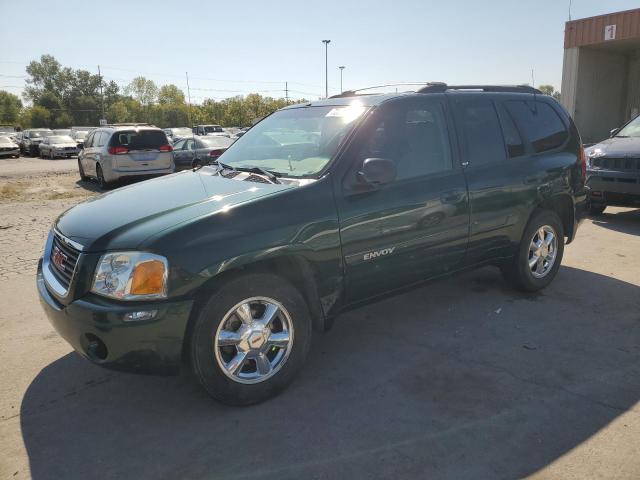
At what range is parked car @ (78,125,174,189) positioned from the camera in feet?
44.1

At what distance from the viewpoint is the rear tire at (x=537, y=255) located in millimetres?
4762

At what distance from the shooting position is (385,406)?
10.1 feet

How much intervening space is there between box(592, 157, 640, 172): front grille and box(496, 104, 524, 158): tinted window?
14.0 feet

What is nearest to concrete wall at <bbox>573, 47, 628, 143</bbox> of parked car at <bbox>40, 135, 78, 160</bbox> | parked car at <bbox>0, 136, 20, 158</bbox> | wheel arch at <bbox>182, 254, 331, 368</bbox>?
wheel arch at <bbox>182, 254, 331, 368</bbox>

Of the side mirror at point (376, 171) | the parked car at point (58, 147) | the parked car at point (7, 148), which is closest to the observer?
the side mirror at point (376, 171)

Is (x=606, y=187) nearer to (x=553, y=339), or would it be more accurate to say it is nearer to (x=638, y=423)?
(x=553, y=339)

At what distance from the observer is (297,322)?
3.21m

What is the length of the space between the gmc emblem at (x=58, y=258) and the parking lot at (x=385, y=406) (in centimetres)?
86

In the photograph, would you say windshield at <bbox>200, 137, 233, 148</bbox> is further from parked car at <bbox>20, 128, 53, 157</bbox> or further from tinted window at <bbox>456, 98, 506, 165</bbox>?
parked car at <bbox>20, 128, 53, 157</bbox>

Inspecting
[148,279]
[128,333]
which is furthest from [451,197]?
[128,333]

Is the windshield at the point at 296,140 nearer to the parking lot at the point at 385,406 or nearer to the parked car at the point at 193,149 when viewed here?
the parking lot at the point at 385,406

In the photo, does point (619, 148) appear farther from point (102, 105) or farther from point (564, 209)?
point (102, 105)

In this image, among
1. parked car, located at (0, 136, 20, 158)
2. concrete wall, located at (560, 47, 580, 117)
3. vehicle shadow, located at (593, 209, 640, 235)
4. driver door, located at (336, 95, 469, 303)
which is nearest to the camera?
driver door, located at (336, 95, 469, 303)

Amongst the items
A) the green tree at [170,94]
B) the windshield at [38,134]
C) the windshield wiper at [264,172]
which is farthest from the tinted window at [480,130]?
the green tree at [170,94]
